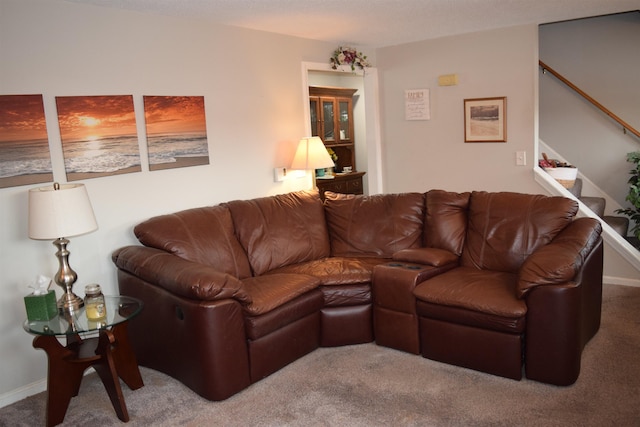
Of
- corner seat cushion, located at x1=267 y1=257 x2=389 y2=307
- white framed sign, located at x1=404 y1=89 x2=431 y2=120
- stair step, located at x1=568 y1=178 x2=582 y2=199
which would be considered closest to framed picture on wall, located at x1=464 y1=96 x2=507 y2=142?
white framed sign, located at x1=404 y1=89 x2=431 y2=120

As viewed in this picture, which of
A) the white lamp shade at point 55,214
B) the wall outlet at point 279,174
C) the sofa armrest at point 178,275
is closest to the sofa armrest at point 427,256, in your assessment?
Answer: the sofa armrest at point 178,275

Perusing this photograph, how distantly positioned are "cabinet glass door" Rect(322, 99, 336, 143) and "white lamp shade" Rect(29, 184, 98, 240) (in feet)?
15.8

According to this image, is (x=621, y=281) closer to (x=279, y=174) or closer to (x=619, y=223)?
(x=619, y=223)

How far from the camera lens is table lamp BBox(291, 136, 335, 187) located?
464 cm

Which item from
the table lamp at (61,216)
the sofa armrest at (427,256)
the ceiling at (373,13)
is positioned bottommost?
the sofa armrest at (427,256)

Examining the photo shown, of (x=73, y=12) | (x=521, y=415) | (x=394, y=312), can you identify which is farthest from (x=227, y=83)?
(x=521, y=415)

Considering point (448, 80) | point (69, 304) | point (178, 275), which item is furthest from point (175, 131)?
point (448, 80)

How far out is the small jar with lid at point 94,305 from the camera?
9.40 feet

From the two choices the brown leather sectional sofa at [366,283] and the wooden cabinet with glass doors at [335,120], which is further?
the wooden cabinet with glass doors at [335,120]

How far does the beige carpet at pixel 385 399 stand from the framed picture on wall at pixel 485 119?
2.25 m

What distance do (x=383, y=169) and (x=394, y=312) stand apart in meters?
2.65

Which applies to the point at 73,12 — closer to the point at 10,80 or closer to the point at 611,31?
the point at 10,80

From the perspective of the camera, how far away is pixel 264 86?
180 inches

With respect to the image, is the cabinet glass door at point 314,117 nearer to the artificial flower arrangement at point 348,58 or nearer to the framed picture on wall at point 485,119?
the artificial flower arrangement at point 348,58
